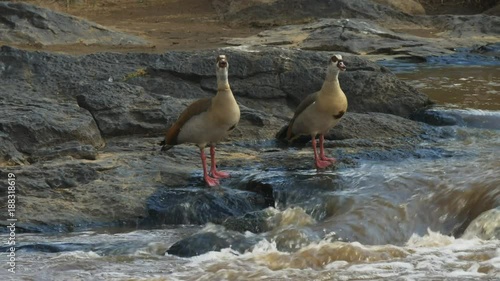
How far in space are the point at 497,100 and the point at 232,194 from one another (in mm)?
5599

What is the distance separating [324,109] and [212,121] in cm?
97

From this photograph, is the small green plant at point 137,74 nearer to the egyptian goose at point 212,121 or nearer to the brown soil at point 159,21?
the egyptian goose at point 212,121

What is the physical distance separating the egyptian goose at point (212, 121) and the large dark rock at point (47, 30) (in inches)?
369

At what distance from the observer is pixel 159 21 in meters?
22.4

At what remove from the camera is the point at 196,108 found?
334 inches

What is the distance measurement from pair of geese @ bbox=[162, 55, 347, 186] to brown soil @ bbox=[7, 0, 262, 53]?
8567 millimetres

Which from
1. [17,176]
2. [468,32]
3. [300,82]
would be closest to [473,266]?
[17,176]

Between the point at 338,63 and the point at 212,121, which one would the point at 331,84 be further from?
the point at 212,121

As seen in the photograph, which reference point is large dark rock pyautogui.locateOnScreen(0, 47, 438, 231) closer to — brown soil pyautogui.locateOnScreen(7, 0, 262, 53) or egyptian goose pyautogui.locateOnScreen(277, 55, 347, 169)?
egyptian goose pyautogui.locateOnScreen(277, 55, 347, 169)

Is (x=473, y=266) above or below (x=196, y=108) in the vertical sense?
below

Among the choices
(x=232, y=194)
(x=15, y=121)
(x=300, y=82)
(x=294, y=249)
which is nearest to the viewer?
(x=294, y=249)

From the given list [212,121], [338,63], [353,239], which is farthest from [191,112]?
[353,239]

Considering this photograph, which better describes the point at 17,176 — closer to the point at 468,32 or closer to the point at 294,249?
the point at 294,249

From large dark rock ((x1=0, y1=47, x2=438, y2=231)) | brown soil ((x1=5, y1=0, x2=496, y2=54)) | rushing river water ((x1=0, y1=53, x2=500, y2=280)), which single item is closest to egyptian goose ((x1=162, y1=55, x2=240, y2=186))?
large dark rock ((x1=0, y1=47, x2=438, y2=231))
